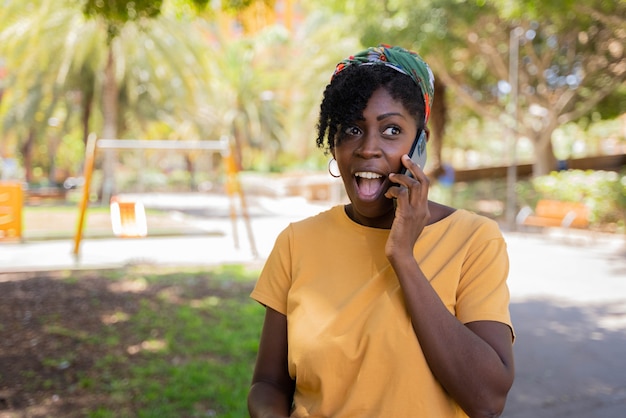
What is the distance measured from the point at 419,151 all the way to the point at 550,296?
7308 mm

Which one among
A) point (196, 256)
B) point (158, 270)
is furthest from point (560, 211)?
point (158, 270)

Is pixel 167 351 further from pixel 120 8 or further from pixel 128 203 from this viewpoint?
pixel 128 203

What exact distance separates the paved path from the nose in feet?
10.7

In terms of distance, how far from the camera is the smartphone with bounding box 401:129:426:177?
1.64 metres

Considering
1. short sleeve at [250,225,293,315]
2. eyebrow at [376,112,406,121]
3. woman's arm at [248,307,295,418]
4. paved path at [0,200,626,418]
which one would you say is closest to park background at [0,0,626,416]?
paved path at [0,200,626,418]

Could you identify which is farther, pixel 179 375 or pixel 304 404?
pixel 179 375

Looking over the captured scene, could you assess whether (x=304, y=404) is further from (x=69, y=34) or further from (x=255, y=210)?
(x=255, y=210)

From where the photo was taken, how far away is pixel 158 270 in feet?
32.2

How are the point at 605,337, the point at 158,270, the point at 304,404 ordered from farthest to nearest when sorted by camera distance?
the point at 158,270 < the point at 605,337 < the point at 304,404

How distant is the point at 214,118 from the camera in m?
38.5

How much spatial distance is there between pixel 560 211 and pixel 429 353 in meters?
14.9

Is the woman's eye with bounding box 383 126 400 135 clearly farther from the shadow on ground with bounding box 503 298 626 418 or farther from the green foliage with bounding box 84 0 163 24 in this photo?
the green foliage with bounding box 84 0 163 24

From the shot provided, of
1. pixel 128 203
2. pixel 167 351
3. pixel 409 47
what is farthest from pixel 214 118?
A: pixel 167 351

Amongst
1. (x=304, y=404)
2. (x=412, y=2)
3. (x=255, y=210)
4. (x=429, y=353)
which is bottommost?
(x=255, y=210)
